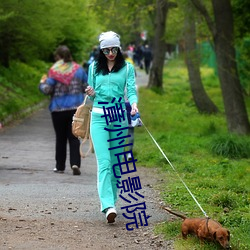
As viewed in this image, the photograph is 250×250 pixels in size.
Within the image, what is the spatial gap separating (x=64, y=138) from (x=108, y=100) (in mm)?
4172

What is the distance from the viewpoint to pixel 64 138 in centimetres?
1164

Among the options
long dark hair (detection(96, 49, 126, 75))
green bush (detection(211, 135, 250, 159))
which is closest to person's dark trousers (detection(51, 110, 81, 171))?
green bush (detection(211, 135, 250, 159))

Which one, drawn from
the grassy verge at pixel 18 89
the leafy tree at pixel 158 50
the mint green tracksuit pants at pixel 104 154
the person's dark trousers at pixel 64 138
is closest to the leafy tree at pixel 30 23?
the grassy verge at pixel 18 89

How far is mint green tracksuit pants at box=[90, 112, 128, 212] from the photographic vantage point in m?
7.48

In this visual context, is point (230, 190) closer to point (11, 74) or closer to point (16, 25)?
point (16, 25)

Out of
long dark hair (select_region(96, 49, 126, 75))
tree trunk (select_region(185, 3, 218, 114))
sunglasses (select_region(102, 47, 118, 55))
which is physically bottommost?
tree trunk (select_region(185, 3, 218, 114))

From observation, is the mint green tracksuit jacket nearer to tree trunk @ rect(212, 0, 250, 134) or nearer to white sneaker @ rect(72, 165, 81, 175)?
white sneaker @ rect(72, 165, 81, 175)

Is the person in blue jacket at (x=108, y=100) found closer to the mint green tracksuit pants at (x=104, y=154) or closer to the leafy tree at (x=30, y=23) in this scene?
the mint green tracksuit pants at (x=104, y=154)

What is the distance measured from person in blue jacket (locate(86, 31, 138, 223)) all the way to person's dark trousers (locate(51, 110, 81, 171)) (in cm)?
365

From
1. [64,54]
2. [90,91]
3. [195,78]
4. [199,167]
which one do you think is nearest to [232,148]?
[199,167]

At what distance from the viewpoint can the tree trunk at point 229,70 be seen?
16.2 metres

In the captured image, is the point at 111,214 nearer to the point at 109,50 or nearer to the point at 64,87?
the point at 109,50

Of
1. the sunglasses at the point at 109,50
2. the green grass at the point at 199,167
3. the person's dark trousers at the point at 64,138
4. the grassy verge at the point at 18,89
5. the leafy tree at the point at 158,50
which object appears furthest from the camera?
the leafy tree at the point at 158,50

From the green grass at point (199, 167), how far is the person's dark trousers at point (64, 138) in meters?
1.37
